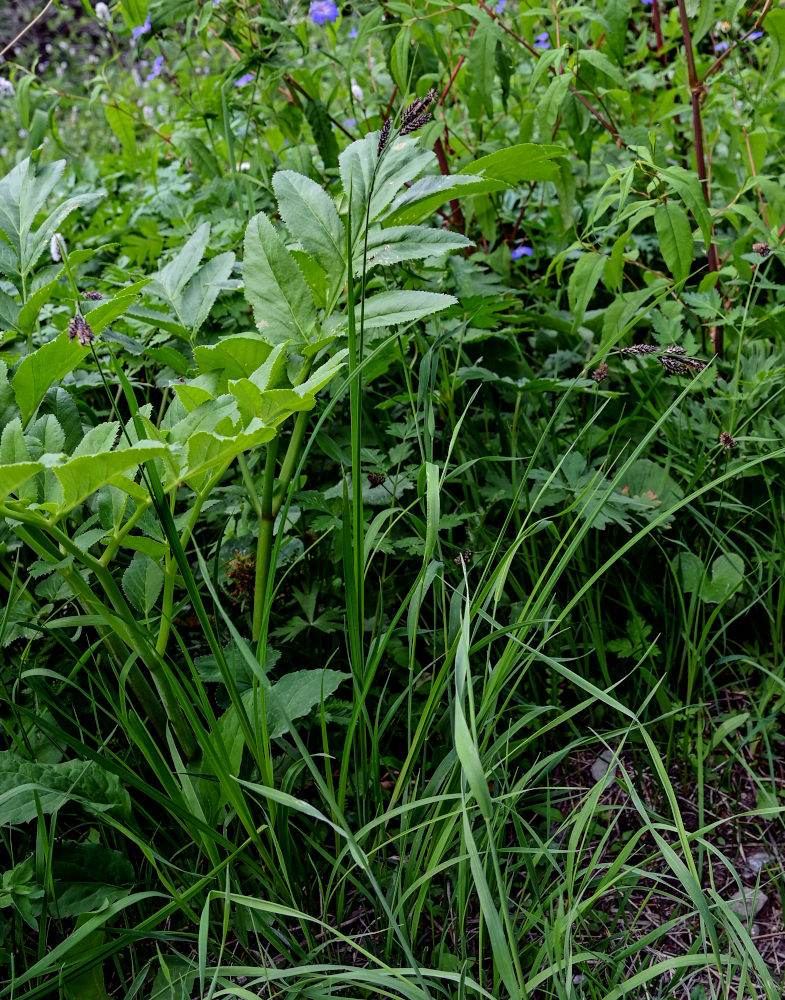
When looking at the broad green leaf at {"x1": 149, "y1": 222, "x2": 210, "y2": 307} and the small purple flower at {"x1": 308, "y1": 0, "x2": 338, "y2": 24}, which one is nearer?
the broad green leaf at {"x1": 149, "y1": 222, "x2": 210, "y2": 307}

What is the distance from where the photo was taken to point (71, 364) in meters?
0.94

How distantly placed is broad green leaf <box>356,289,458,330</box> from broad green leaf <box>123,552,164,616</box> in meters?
0.43

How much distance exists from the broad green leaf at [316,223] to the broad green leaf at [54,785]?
69cm

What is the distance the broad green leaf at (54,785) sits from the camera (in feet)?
3.32

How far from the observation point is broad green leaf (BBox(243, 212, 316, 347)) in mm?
1042

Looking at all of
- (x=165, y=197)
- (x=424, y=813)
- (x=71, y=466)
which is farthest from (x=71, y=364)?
(x=165, y=197)

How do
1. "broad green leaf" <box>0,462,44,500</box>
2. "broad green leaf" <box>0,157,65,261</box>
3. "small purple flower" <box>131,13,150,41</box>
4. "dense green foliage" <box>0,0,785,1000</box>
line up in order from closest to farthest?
"broad green leaf" <box>0,462,44,500</box>, "dense green foliage" <box>0,0,785,1000</box>, "broad green leaf" <box>0,157,65,261</box>, "small purple flower" <box>131,13,150,41</box>

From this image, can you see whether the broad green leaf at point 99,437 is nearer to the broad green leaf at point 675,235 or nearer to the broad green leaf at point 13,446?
the broad green leaf at point 13,446

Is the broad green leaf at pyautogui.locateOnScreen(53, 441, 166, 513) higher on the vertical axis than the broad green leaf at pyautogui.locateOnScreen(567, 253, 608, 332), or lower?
higher

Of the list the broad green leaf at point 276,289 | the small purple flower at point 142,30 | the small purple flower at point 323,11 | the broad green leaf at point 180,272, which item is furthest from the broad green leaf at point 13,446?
the small purple flower at point 323,11

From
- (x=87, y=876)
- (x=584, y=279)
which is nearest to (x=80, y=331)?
(x=87, y=876)

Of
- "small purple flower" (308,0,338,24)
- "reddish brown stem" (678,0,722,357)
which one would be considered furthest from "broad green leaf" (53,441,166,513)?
"small purple flower" (308,0,338,24)

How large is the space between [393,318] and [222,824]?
698 mm

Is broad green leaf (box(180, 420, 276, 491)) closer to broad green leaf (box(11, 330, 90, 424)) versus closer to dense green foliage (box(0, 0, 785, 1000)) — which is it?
dense green foliage (box(0, 0, 785, 1000))
